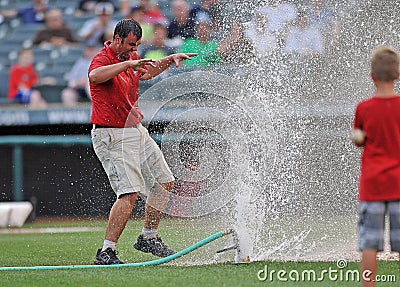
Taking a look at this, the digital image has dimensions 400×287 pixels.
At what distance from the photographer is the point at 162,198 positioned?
7602 mm

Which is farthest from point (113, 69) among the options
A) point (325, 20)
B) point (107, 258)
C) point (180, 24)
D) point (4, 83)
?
point (4, 83)

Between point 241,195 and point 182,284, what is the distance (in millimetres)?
1359

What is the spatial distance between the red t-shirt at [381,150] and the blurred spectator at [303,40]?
163 inches

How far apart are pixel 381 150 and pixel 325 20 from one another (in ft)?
Result: 16.8

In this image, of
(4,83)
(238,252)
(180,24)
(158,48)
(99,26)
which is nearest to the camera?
(238,252)

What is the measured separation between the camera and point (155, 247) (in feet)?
24.6

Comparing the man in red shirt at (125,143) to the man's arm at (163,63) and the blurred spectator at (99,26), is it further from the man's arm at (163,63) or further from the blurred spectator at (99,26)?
the blurred spectator at (99,26)

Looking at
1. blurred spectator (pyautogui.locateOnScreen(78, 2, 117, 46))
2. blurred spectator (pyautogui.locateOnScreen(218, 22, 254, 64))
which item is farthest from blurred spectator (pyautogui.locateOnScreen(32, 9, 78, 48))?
blurred spectator (pyautogui.locateOnScreen(218, 22, 254, 64))

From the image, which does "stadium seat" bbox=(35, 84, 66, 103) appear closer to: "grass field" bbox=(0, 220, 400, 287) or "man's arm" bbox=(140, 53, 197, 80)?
"grass field" bbox=(0, 220, 400, 287)

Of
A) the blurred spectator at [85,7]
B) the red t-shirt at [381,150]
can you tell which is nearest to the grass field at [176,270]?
the red t-shirt at [381,150]

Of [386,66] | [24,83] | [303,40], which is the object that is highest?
[386,66]

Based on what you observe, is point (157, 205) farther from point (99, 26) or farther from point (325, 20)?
point (99, 26)

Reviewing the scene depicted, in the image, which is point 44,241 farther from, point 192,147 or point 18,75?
point 18,75
